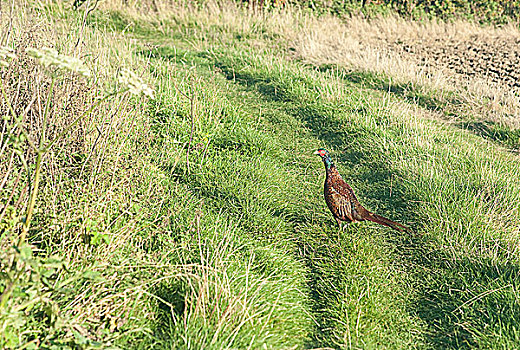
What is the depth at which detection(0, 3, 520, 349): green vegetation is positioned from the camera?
2633 mm

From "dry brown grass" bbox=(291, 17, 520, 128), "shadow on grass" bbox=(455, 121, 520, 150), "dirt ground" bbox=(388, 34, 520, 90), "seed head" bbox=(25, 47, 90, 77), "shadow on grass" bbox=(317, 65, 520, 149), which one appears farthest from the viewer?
"dirt ground" bbox=(388, 34, 520, 90)

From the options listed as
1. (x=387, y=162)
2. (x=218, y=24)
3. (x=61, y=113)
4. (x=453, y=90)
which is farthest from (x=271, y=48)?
(x=61, y=113)

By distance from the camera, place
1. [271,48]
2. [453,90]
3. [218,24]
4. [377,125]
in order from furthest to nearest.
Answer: [218,24] → [271,48] → [453,90] → [377,125]

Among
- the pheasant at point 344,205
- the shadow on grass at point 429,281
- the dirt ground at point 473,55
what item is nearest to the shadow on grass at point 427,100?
the dirt ground at point 473,55

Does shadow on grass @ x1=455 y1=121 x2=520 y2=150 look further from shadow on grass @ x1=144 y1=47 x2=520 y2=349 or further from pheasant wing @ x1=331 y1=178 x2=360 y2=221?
pheasant wing @ x1=331 y1=178 x2=360 y2=221

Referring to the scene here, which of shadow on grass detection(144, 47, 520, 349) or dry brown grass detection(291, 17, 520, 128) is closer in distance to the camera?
shadow on grass detection(144, 47, 520, 349)

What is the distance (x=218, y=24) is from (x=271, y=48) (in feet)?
5.56

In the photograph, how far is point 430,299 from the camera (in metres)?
3.35

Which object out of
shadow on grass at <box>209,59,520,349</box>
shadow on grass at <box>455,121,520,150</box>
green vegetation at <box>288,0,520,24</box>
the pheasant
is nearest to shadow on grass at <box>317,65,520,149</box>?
shadow on grass at <box>455,121,520,150</box>

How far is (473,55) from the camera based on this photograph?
382 inches

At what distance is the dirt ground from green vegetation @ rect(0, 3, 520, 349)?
11.0ft

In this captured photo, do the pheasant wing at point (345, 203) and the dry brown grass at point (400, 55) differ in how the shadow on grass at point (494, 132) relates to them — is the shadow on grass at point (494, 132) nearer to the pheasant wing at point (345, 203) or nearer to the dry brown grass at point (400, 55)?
the dry brown grass at point (400, 55)

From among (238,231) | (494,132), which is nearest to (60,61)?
(238,231)

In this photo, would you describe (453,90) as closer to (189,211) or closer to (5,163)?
(189,211)
